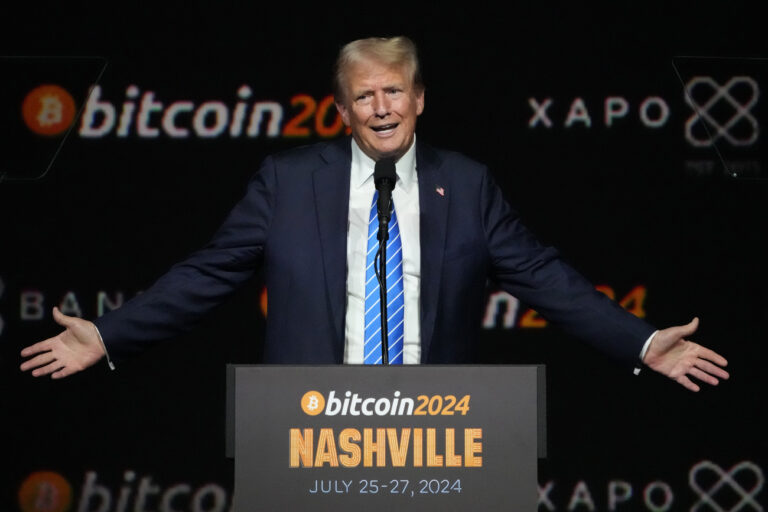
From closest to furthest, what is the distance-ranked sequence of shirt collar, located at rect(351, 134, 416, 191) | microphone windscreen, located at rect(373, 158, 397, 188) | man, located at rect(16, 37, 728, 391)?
microphone windscreen, located at rect(373, 158, 397, 188) → man, located at rect(16, 37, 728, 391) → shirt collar, located at rect(351, 134, 416, 191)

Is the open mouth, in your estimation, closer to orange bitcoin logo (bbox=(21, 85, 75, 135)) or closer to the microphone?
the microphone

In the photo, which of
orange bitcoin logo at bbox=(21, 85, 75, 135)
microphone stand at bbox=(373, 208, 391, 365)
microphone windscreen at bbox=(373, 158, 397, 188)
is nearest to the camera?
microphone stand at bbox=(373, 208, 391, 365)

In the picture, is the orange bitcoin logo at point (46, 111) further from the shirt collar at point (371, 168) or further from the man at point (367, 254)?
the shirt collar at point (371, 168)

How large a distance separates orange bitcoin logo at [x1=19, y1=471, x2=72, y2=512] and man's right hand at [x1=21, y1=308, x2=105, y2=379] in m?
1.86

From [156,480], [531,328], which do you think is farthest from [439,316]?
[156,480]

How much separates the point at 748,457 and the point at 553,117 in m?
1.33

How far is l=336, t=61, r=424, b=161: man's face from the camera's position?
2791 mm

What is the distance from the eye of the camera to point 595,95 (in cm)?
421

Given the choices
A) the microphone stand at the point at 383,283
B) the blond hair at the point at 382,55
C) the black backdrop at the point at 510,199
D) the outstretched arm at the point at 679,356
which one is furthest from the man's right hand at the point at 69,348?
the black backdrop at the point at 510,199

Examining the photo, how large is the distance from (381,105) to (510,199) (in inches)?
60.4

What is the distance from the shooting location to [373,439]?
6.57ft

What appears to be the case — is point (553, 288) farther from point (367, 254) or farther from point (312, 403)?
point (312, 403)

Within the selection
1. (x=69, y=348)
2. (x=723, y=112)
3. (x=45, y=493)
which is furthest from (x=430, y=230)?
(x=45, y=493)

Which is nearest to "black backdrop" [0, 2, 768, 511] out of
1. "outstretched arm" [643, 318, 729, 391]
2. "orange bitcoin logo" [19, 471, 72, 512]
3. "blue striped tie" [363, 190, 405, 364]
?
"orange bitcoin logo" [19, 471, 72, 512]
